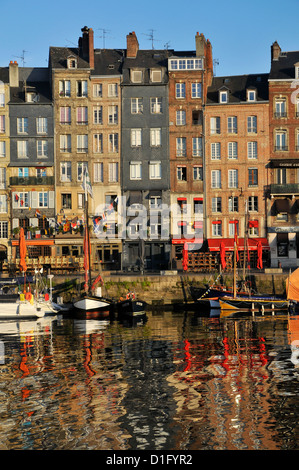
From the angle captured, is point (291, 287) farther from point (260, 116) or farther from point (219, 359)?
point (260, 116)

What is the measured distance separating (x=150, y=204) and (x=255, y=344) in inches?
1355

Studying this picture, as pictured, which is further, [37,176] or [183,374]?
[37,176]

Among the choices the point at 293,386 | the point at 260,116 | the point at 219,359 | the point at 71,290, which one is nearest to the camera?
the point at 293,386

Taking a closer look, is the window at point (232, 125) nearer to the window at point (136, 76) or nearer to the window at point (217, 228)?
the window at point (217, 228)

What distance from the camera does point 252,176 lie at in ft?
216

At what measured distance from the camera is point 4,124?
67.0m

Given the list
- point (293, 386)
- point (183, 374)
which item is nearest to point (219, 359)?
point (183, 374)

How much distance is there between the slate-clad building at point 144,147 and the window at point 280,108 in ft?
35.8

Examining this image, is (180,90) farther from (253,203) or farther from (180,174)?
(253,203)

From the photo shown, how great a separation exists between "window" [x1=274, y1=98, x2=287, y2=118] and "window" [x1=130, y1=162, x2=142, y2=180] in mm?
Answer: 14450

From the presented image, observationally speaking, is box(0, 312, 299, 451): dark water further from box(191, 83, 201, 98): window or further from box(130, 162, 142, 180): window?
box(191, 83, 201, 98): window

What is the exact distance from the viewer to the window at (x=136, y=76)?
6700 centimetres

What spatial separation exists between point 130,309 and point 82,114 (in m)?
27.5

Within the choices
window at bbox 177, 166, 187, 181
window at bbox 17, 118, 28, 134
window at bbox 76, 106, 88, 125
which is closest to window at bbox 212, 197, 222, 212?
window at bbox 177, 166, 187, 181
